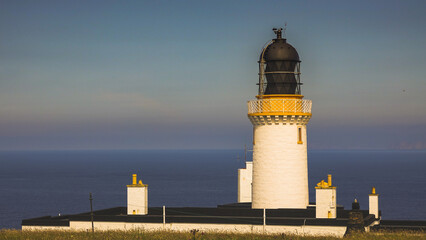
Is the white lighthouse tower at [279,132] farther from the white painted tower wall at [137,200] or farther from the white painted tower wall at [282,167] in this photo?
the white painted tower wall at [137,200]

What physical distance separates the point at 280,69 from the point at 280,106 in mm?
2077

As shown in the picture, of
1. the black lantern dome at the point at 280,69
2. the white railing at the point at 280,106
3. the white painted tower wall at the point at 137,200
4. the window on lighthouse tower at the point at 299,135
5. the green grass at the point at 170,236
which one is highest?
the black lantern dome at the point at 280,69

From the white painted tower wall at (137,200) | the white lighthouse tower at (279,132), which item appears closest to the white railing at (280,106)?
the white lighthouse tower at (279,132)

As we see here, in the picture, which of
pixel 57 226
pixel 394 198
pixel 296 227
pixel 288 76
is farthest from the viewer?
pixel 394 198

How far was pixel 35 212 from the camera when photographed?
9938 cm

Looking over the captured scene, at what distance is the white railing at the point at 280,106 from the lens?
35094 millimetres

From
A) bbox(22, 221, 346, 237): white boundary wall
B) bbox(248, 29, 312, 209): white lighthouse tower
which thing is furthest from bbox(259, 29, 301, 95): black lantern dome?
bbox(22, 221, 346, 237): white boundary wall

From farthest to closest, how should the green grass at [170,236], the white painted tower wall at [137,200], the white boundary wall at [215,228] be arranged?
the white painted tower wall at [137,200], the white boundary wall at [215,228], the green grass at [170,236]

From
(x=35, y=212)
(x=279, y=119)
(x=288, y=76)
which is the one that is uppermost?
(x=288, y=76)

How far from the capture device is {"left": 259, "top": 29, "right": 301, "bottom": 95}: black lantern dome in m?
35.5

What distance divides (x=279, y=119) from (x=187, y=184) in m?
128

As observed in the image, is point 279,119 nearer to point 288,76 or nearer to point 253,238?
point 288,76

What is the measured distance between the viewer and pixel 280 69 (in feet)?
117

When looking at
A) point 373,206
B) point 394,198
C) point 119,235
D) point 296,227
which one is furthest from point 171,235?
point 394,198
